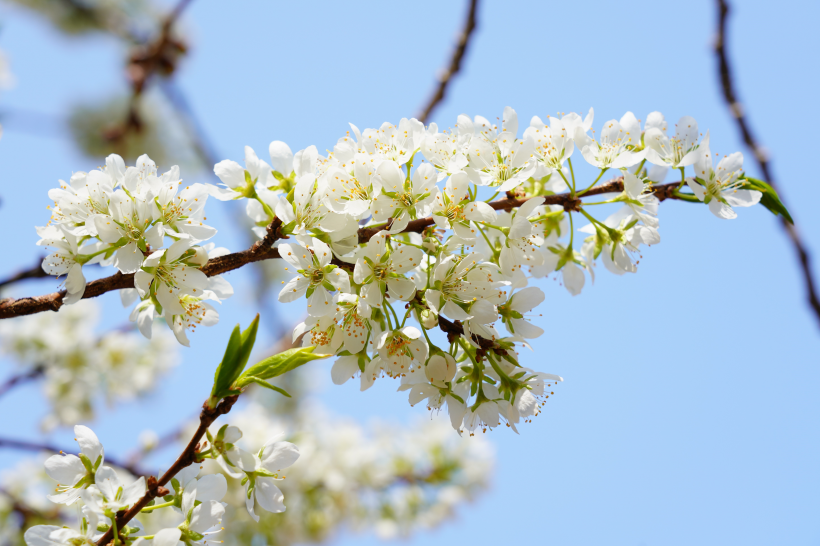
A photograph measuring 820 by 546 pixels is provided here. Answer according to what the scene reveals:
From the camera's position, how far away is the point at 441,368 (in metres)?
1.32

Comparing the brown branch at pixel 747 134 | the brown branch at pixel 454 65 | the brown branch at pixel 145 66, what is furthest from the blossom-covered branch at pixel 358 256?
the brown branch at pixel 145 66

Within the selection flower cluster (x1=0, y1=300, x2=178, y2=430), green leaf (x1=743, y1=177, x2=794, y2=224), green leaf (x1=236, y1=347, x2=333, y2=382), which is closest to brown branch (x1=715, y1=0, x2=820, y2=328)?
green leaf (x1=743, y1=177, x2=794, y2=224)

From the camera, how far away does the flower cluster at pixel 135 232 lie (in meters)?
1.22

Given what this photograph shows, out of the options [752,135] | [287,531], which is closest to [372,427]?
[287,531]

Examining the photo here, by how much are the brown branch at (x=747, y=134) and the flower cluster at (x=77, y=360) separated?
4.46 m

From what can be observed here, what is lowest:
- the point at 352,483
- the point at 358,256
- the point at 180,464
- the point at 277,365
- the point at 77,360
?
the point at 180,464

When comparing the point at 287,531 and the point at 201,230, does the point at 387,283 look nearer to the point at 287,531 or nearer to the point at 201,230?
the point at 201,230

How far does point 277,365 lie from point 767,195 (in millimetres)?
1350

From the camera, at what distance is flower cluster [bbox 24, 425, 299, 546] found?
3.89 feet

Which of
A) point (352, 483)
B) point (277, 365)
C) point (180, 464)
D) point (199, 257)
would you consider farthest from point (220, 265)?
point (352, 483)

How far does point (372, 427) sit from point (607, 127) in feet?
14.5

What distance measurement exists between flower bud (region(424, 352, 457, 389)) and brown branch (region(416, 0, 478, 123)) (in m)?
1.66

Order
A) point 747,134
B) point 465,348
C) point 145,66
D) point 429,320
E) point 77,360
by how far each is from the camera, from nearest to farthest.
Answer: point 429,320, point 465,348, point 747,134, point 145,66, point 77,360

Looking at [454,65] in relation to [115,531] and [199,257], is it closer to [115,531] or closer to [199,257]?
[199,257]
